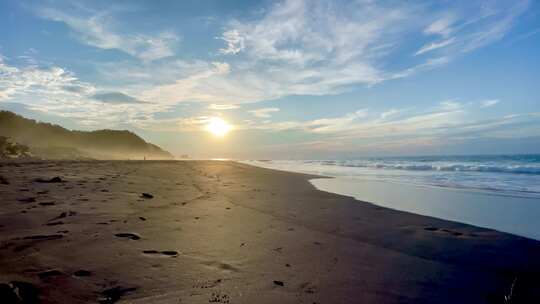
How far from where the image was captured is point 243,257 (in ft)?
12.5

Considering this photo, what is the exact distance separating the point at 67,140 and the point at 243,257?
11268 centimetres

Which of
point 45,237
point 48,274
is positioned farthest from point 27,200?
point 48,274

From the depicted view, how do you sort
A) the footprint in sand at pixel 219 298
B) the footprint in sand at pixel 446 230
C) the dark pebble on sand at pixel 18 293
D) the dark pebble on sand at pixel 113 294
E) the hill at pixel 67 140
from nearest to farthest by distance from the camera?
the dark pebble on sand at pixel 18 293 < the dark pebble on sand at pixel 113 294 < the footprint in sand at pixel 219 298 < the footprint in sand at pixel 446 230 < the hill at pixel 67 140

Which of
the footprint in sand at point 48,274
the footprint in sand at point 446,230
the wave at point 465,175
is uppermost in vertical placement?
the wave at point 465,175

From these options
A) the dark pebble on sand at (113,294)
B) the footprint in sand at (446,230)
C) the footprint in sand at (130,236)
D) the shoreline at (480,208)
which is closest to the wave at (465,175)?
the shoreline at (480,208)

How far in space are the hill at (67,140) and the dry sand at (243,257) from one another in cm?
4797

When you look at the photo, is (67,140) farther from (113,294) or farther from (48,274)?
(113,294)

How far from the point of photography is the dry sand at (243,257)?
2787 mm

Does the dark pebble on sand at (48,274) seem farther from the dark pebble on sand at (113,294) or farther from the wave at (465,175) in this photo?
the wave at (465,175)

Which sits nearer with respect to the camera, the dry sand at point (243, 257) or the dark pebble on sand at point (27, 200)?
the dry sand at point (243, 257)

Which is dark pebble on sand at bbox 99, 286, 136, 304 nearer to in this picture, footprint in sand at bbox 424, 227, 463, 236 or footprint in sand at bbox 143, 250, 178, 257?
footprint in sand at bbox 143, 250, 178, 257

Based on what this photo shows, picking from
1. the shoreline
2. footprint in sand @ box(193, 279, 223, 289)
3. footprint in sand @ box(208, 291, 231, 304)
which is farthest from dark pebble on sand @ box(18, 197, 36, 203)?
the shoreline

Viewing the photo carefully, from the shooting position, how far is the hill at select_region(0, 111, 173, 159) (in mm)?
56906

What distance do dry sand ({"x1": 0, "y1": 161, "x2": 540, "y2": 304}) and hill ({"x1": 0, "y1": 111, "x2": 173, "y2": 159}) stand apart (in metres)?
48.0
